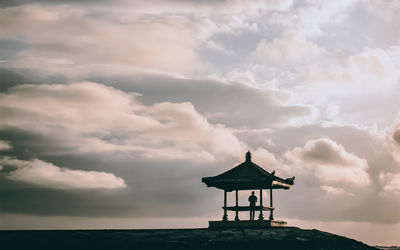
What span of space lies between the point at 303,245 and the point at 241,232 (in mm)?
3917

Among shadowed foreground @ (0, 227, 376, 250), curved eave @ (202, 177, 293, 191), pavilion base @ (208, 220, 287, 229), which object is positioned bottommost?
shadowed foreground @ (0, 227, 376, 250)

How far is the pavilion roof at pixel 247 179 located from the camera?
3572cm

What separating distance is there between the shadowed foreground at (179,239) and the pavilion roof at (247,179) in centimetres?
356

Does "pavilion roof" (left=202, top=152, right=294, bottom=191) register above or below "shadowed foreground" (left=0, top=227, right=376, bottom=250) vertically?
above

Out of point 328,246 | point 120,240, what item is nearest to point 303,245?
point 328,246

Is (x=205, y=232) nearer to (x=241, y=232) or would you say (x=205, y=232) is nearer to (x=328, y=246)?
(x=241, y=232)

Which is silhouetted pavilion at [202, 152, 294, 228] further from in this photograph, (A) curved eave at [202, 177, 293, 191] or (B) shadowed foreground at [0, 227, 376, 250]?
(B) shadowed foreground at [0, 227, 376, 250]

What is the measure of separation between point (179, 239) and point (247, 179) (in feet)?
20.4

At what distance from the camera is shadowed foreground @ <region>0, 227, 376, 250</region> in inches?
1221

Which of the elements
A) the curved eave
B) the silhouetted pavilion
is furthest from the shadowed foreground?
the curved eave

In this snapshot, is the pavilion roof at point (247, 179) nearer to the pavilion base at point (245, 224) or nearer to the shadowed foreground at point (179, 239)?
the pavilion base at point (245, 224)

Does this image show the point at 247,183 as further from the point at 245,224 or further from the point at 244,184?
the point at 245,224

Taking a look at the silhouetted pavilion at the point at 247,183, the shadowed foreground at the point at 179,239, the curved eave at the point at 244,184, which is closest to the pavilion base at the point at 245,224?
the silhouetted pavilion at the point at 247,183

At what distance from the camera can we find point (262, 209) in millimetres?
35469
